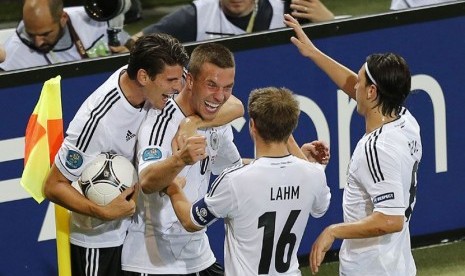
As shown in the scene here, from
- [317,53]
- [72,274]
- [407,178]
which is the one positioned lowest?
[72,274]

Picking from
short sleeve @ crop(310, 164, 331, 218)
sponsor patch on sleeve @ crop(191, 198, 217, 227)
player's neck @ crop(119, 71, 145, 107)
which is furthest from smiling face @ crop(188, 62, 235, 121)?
short sleeve @ crop(310, 164, 331, 218)

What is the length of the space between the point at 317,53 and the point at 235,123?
43.3 inches

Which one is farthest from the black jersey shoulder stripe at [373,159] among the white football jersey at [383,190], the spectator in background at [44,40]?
the spectator in background at [44,40]

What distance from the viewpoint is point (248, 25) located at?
8.71 m

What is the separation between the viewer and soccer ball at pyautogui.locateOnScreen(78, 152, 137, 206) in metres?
5.73

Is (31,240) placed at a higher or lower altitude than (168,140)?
lower

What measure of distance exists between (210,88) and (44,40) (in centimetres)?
298

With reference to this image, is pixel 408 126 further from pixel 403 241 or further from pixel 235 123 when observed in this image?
pixel 235 123

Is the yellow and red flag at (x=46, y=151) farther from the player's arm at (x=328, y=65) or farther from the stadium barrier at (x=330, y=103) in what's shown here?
the player's arm at (x=328, y=65)

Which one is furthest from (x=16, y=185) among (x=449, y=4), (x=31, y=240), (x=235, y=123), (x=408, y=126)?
(x=449, y=4)

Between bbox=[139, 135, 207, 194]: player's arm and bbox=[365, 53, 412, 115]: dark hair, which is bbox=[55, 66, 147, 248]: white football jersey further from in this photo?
bbox=[365, 53, 412, 115]: dark hair

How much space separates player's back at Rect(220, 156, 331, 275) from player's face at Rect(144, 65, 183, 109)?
25.0 inches

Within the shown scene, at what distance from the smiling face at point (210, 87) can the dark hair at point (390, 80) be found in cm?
71

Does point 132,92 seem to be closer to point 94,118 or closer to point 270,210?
point 94,118
